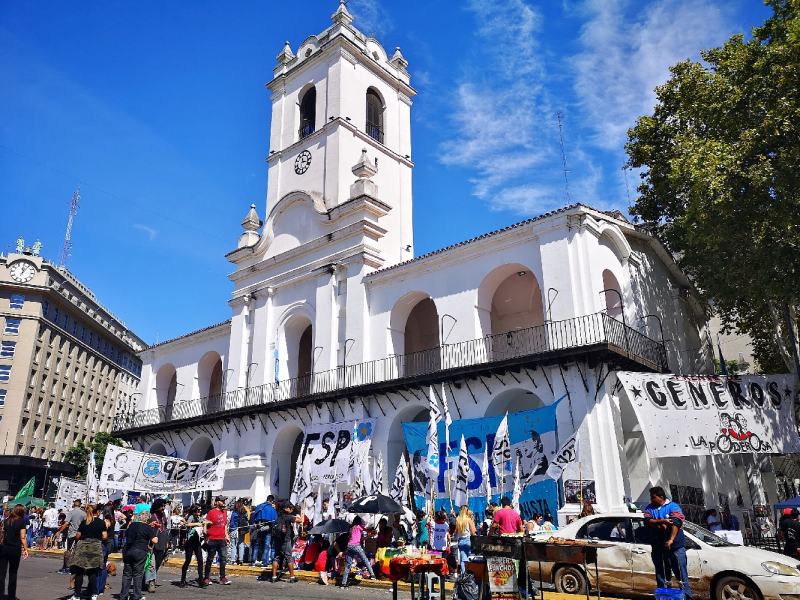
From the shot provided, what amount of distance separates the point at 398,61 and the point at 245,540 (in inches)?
886

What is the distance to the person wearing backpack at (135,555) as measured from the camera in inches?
387

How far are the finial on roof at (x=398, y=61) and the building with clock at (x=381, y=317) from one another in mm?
118

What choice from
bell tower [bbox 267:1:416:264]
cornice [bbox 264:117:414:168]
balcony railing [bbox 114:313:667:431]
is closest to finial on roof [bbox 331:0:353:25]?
bell tower [bbox 267:1:416:264]

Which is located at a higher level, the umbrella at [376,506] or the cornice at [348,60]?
the cornice at [348,60]

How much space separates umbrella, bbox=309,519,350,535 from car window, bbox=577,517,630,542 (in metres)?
5.05

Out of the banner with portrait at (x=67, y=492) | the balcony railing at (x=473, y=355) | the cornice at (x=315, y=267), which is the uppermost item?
the cornice at (x=315, y=267)

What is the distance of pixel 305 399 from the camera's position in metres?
22.1

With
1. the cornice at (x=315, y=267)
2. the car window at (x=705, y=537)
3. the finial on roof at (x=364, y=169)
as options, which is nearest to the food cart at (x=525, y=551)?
the car window at (x=705, y=537)

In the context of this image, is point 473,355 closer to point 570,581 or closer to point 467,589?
point 570,581

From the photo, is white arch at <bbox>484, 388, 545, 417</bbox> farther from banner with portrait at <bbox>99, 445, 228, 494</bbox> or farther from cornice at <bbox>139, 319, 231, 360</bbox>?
cornice at <bbox>139, 319, 231, 360</bbox>

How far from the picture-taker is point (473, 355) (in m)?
19.2

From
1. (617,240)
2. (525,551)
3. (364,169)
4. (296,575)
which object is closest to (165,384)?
(364,169)

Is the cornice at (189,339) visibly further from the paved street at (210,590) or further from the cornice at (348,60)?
the paved street at (210,590)

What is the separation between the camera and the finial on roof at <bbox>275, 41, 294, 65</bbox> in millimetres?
30297
